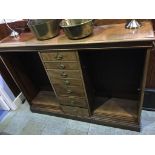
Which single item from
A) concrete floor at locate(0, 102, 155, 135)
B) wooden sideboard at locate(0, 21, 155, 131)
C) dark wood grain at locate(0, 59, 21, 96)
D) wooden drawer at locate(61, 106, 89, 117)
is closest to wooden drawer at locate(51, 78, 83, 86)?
wooden sideboard at locate(0, 21, 155, 131)

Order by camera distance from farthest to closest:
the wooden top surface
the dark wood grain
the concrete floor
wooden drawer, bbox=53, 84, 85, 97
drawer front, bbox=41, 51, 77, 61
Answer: the dark wood grain < the concrete floor < wooden drawer, bbox=53, 84, 85, 97 < drawer front, bbox=41, 51, 77, 61 < the wooden top surface

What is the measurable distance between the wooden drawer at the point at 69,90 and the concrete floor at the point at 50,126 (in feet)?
1.22

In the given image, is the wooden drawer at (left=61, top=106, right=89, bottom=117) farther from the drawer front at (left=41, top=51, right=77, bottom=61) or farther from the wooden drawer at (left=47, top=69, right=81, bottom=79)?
the drawer front at (left=41, top=51, right=77, bottom=61)

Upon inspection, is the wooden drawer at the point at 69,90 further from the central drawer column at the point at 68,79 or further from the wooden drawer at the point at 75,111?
the wooden drawer at the point at 75,111

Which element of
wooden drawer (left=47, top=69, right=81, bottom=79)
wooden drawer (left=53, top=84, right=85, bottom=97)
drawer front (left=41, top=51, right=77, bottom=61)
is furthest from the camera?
wooden drawer (left=53, top=84, right=85, bottom=97)

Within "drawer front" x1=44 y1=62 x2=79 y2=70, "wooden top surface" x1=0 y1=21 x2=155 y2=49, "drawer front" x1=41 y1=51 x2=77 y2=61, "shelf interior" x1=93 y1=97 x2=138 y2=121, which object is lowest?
"shelf interior" x1=93 y1=97 x2=138 y2=121

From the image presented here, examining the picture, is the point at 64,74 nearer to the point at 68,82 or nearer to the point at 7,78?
the point at 68,82

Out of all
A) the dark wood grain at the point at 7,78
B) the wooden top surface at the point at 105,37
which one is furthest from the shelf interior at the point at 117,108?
the dark wood grain at the point at 7,78

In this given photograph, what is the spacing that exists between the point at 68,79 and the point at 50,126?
2.09 ft

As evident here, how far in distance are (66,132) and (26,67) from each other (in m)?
0.81

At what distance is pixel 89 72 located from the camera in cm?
158

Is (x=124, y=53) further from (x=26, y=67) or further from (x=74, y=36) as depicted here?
(x=26, y=67)

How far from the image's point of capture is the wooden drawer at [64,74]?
1323mm

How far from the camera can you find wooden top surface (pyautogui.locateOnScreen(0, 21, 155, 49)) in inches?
40.4
